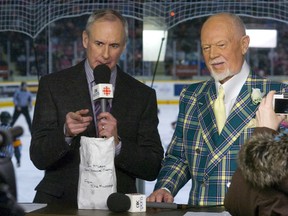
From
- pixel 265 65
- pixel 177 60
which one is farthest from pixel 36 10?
pixel 265 65

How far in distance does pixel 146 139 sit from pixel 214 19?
23.0 inches

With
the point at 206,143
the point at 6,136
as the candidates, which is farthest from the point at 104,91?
the point at 6,136

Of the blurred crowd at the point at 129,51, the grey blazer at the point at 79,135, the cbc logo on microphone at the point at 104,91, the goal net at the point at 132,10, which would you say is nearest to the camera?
the cbc logo on microphone at the point at 104,91

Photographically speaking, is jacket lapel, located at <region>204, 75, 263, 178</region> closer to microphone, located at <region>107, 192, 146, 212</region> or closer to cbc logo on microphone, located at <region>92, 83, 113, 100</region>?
microphone, located at <region>107, 192, 146, 212</region>

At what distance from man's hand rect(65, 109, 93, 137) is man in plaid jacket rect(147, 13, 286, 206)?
46 centimetres

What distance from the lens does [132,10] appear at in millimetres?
5719

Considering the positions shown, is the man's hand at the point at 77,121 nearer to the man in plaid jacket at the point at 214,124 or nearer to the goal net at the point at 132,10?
the man in plaid jacket at the point at 214,124

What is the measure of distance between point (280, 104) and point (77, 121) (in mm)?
801

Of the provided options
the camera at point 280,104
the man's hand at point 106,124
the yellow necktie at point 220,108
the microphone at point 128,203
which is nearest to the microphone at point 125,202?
the microphone at point 128,203

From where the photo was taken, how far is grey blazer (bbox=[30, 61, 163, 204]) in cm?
374

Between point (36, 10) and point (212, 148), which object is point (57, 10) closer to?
point (36, 10)

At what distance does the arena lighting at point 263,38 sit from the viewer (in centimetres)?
572

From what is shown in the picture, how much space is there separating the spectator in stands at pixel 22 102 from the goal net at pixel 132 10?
358 millimetres

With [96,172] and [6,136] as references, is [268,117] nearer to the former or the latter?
[96,172]
